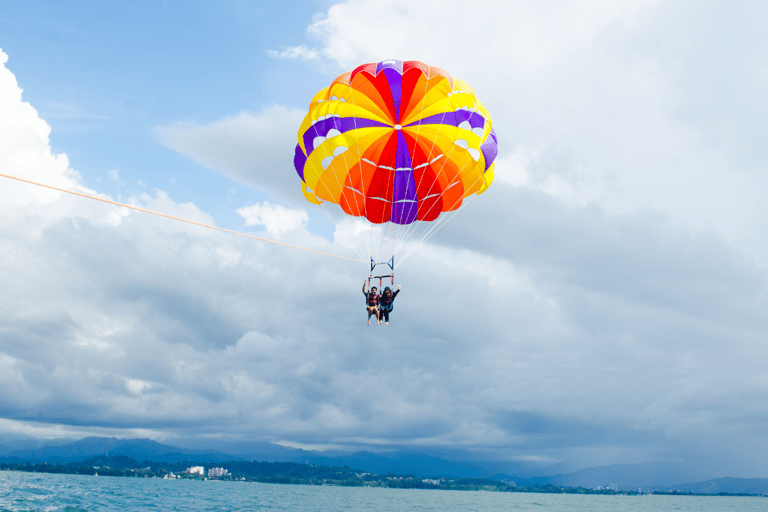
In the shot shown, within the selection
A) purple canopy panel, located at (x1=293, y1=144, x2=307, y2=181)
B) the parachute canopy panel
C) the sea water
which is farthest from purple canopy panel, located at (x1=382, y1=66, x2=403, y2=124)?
the sea water

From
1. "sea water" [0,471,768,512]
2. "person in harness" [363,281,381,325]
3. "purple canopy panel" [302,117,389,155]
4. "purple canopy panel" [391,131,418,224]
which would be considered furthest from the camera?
"sea water" [0,471,768,512]

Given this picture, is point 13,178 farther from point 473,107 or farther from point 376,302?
point 473,107

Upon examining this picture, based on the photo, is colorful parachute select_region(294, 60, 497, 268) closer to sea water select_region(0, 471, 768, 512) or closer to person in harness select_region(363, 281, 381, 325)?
person in harness select_region(363, 281, 381, 325)

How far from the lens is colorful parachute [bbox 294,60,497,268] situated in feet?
70.1

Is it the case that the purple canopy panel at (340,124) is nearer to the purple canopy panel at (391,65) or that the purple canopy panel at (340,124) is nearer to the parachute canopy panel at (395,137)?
the parachute canopy panel at (395,137)

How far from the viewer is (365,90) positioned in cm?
2147

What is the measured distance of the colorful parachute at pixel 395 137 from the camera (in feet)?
70.1

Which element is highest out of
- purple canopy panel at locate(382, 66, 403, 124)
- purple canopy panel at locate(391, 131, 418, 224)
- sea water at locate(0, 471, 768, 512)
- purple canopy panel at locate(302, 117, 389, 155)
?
purple canopy panel at locate(382, 66, 403, 124)

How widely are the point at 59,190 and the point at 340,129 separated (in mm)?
11555

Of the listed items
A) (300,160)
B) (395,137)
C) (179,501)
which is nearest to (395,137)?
(395,137)

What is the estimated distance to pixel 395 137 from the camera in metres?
22.1

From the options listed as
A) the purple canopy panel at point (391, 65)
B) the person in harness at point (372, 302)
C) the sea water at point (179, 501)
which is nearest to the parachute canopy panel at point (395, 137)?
the purple canopy panel at point (391, 65)

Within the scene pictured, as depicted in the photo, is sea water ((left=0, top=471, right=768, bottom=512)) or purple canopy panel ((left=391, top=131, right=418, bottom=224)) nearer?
purple canopy panel ((left=391, top=131, right=418, bottom=224))

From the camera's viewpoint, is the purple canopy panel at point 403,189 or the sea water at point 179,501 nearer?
the purple canopy panel at point 403,189
